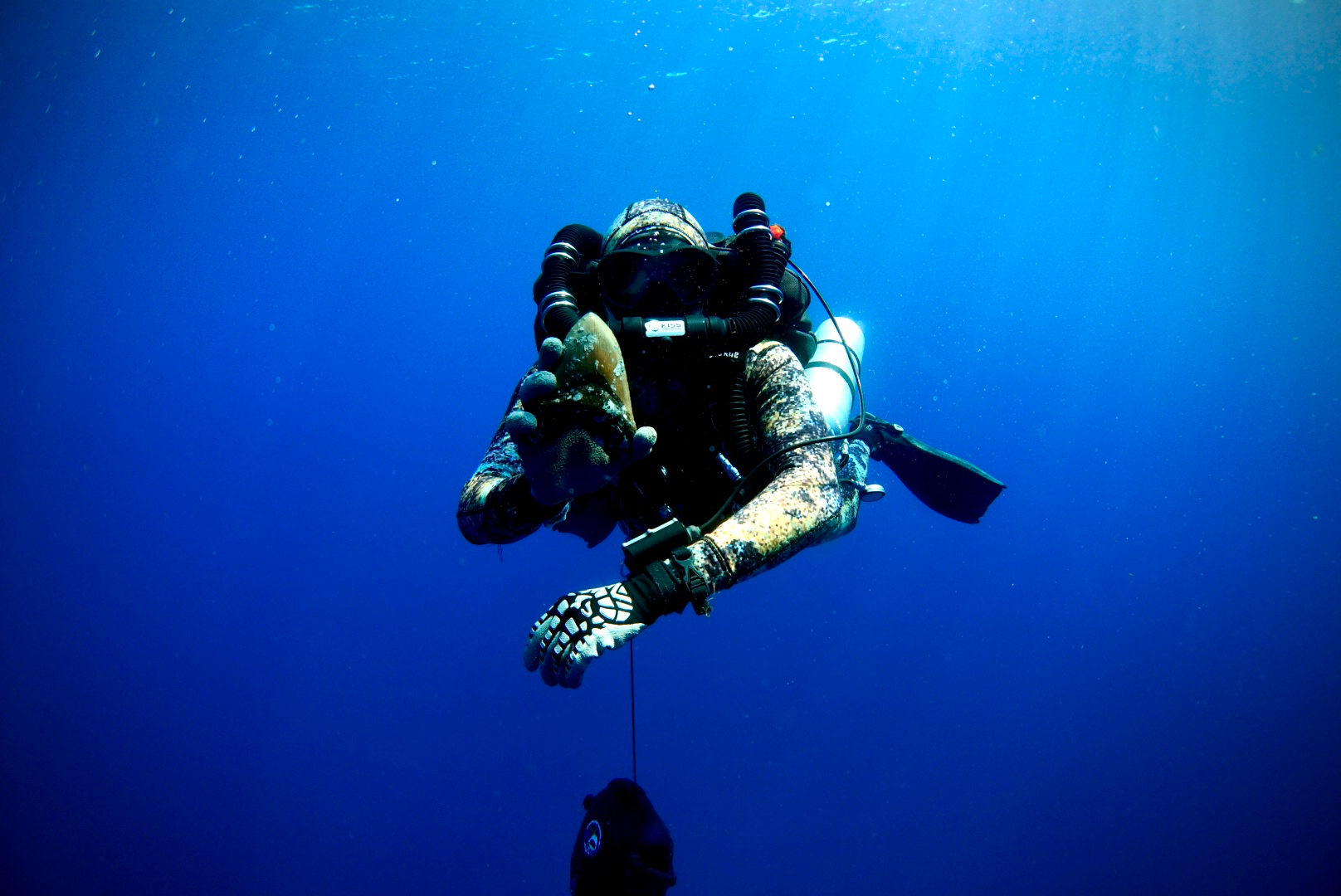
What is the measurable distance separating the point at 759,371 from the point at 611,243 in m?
1.31

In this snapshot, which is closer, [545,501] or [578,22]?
[545,501]

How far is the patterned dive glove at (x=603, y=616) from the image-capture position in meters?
1.71

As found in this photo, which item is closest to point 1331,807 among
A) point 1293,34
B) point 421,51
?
point 1293,34

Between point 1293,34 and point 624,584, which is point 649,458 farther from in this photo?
point 1293,34

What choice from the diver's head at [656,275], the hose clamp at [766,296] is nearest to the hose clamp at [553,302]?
the diver's head at [656,275]

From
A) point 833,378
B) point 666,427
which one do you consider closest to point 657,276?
point 666,427

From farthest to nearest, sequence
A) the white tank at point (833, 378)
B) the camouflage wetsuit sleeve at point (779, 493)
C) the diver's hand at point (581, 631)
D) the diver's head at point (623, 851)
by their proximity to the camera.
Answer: the white tank at point (833, 378)
the diver's head at point (623, 851)
the camouflage wetsuit sleeve at point (779, 493)
the diver's hand at point (581, 631)

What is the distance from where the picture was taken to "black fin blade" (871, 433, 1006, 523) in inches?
194

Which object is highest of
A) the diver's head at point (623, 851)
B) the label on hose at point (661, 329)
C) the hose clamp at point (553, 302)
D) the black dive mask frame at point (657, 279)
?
the black dive mask frame at point (657, 279)

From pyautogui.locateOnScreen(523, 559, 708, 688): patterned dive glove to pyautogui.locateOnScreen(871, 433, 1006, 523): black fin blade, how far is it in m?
3.86

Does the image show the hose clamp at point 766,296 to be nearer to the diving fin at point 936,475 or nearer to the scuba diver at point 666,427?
the scuba diver at point 666,427

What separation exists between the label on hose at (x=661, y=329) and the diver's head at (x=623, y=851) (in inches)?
79.2

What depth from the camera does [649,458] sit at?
317cm

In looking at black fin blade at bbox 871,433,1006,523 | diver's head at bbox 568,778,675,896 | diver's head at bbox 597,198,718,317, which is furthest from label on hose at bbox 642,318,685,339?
black fin blade at bbox 871,433,1006,523
